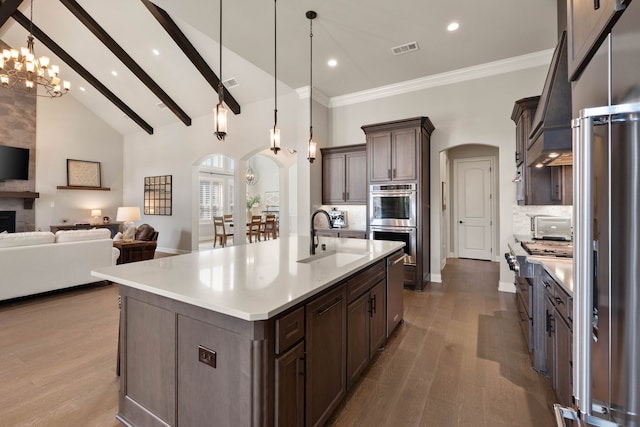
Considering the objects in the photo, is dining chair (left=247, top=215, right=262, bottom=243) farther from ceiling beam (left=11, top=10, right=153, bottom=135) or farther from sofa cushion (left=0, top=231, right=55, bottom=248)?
sofa cushion (left=0, top=231, right=55, bottom=248)

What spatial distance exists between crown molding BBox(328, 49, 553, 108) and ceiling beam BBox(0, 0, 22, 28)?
19.9 ft

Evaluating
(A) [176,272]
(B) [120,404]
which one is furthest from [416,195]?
(B) [120,404]

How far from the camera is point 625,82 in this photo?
767mm

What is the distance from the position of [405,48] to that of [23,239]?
5.94 metres

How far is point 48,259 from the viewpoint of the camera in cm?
417

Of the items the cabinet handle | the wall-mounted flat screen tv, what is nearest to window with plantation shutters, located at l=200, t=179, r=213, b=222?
the wall-mounted flat screen tv

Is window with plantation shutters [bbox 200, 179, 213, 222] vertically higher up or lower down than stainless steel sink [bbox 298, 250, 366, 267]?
higher up

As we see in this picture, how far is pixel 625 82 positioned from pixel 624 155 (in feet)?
0.69

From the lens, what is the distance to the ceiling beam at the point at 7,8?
17.8ft

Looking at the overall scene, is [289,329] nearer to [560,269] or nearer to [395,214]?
[560,269]

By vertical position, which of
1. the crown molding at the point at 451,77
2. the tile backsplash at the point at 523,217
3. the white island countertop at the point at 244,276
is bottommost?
the white island countertop at the point at 244,276

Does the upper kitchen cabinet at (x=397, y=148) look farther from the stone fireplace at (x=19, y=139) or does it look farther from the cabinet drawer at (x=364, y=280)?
the stone fireplace at (x=19, y=139)

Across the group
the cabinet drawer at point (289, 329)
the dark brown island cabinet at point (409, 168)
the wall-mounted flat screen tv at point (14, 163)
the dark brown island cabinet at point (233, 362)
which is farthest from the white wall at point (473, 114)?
the wall-mounted flat screen tv at point (14, 163)

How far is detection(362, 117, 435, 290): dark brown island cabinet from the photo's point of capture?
15.5ft
